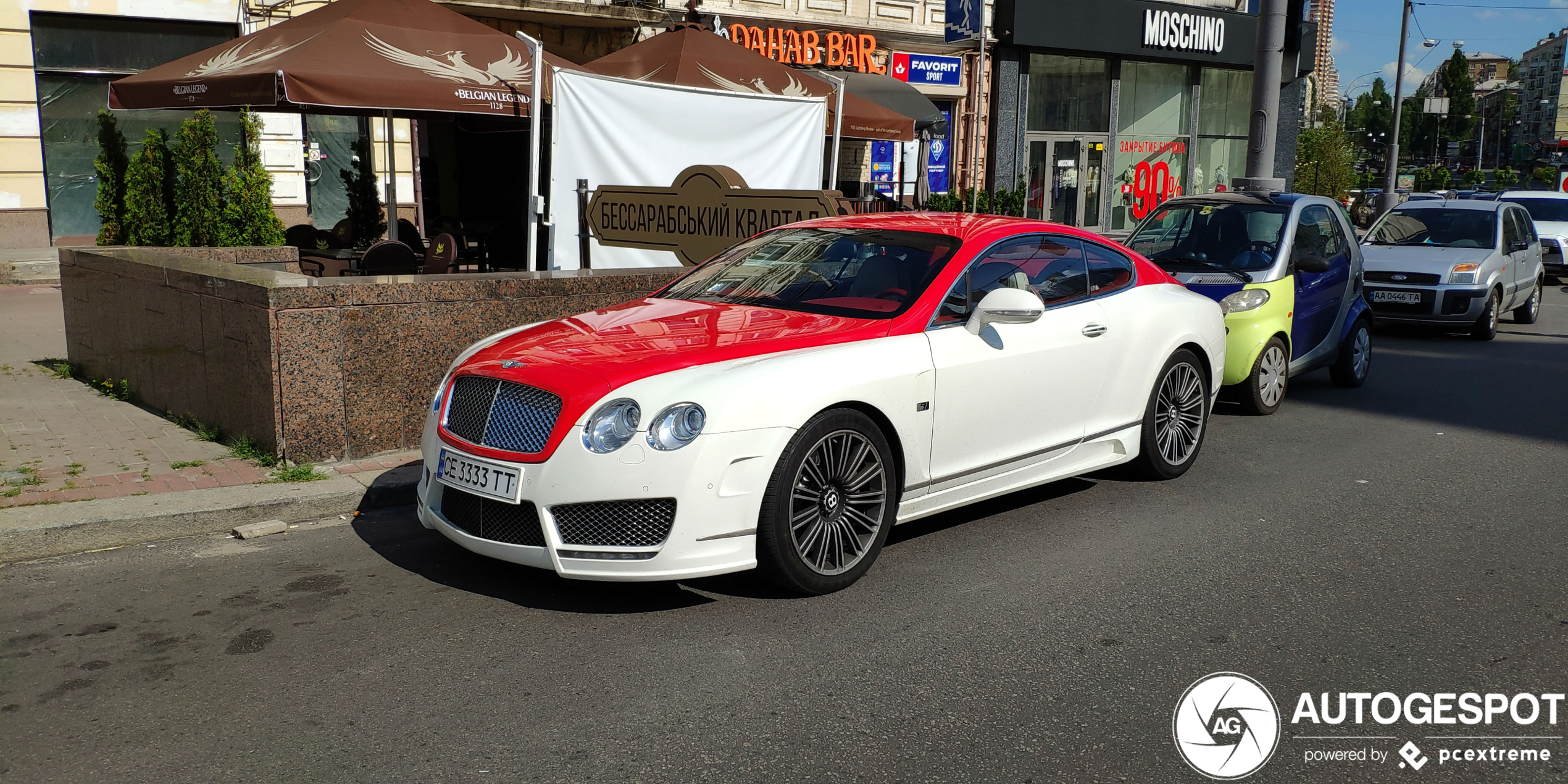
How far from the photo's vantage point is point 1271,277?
29.7ft

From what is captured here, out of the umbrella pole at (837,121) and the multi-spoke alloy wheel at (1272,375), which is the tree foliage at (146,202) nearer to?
the umbrella pole at (837,121)

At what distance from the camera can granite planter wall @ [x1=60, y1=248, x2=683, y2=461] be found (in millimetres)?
6477

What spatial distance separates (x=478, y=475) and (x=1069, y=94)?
24.5m

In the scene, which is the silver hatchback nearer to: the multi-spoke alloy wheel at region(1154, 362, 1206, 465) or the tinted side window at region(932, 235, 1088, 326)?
the multi-spoke alloy wheel at region(1154, 362, 1206, 465)

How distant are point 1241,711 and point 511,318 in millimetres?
4839

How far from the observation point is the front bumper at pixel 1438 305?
13445 millimetres

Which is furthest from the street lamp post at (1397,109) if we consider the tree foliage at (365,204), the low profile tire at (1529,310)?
the tree foliage at (365,204)

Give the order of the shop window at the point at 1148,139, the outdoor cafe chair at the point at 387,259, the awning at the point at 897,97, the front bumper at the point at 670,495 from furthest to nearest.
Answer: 1. the shop window at the point at 1148,139
2. the awning at the point at 897,97
3. the outdoor cafe chair at the point at 387,259
4. the front bumper at the point at 670,495

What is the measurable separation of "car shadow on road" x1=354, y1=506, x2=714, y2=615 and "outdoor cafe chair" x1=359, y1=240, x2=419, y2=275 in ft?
14.7

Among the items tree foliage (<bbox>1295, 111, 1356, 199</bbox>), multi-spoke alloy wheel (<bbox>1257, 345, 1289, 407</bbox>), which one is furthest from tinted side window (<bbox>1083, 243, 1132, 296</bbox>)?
tree foliage (<bbox>1295, 111, 1356, 199</bbox>)

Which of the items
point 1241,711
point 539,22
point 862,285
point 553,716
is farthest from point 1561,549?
point 539,22

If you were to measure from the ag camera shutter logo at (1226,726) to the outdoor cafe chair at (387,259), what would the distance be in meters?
7.54

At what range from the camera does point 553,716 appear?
3.82m

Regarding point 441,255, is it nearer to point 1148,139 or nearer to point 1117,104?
point 1117,104
